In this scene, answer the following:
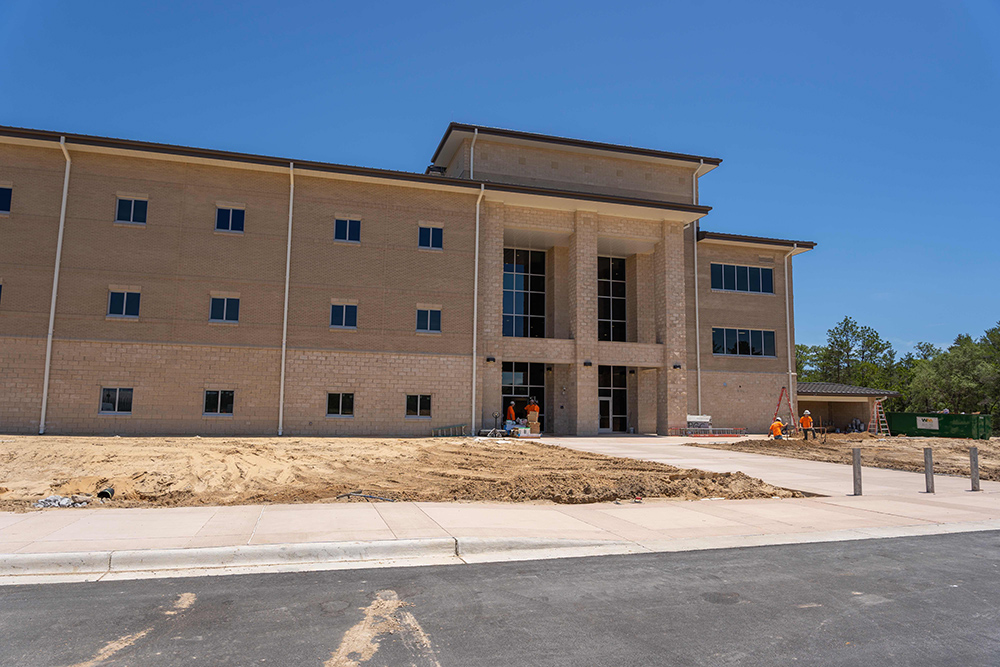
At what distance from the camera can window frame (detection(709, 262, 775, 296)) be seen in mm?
38500

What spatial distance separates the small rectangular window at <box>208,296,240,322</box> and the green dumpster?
4050 cm

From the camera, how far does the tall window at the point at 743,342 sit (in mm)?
38125

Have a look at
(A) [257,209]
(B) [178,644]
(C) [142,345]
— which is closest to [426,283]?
(A) [257,209]

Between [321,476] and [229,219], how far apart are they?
18.3 metres

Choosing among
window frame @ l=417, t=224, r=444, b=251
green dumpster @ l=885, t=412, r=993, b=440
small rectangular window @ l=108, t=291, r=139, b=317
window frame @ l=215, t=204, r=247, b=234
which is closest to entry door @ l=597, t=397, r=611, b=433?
window frame @ l=417, t=224, r=444, b=251

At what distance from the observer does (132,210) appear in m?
27.5

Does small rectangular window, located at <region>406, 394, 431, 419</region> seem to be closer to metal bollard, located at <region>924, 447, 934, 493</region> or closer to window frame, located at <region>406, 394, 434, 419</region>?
window frame, located at <region>406, 394, 434, 419</region>

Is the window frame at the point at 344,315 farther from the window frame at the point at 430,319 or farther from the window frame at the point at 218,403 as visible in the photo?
the window frame at the point at 218,403

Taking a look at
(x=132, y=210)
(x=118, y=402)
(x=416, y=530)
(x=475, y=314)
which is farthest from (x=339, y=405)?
(x=416, y=530)

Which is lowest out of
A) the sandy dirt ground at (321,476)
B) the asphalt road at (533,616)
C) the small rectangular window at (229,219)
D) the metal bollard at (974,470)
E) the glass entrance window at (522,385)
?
the asphalt road at (533,616)

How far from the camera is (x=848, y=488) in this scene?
1404cm

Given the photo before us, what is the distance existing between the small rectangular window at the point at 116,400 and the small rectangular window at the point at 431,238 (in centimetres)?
1412

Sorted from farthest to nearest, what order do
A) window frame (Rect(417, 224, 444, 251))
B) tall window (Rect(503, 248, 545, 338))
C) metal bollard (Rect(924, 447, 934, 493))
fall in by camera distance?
tall window (Rect(503, 248, 545, 338))
window frame (Rect(417, 224, 444, 251))
metal bollard (Rect(924, 447, 934, 493))

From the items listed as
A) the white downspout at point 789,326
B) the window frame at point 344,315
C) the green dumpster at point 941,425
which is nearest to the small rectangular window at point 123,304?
the window frame at point 344,315
